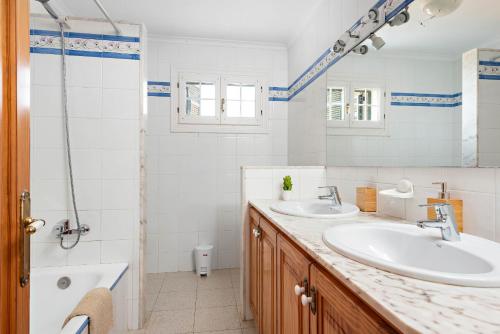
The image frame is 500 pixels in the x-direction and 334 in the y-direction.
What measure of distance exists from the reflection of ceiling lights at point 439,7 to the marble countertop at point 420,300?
101 cm

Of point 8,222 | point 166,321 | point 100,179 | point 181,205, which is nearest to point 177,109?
point 181,205

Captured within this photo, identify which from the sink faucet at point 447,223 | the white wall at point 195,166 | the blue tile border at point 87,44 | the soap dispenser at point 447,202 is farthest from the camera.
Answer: the white wall at point 195,166

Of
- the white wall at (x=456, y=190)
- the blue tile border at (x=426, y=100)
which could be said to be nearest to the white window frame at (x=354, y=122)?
the blue tile border at (x=426, y=100)

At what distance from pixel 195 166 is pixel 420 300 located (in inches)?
99.5

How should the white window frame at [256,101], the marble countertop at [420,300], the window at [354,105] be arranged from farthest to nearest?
1. the white window frame at [256,101]
2. the window at [354,105]
3. the marble countertop at [420,300]

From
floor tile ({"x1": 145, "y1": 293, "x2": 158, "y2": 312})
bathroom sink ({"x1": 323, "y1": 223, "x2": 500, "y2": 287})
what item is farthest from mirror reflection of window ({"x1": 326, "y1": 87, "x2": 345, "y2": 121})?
floor tile ({"x1": 145, "y1": 293, "x2": 158, "y2": 312})

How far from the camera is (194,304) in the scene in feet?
7.01

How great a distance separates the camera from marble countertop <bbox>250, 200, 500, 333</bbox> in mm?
398

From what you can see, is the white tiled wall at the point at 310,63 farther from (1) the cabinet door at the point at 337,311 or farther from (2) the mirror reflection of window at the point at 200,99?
(1) the cabinet door at the point at 337,311

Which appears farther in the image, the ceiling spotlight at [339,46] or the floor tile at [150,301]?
the floor tile at [150,301]

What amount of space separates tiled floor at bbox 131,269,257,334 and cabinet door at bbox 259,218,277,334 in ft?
1.49

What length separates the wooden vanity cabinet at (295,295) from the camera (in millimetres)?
576

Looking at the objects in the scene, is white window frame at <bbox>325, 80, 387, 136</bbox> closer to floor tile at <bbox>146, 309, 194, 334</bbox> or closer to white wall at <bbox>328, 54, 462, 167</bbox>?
white wall at <bbox>328, 54, 462, 167</bbox>

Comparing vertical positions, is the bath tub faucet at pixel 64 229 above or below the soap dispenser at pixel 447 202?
below
